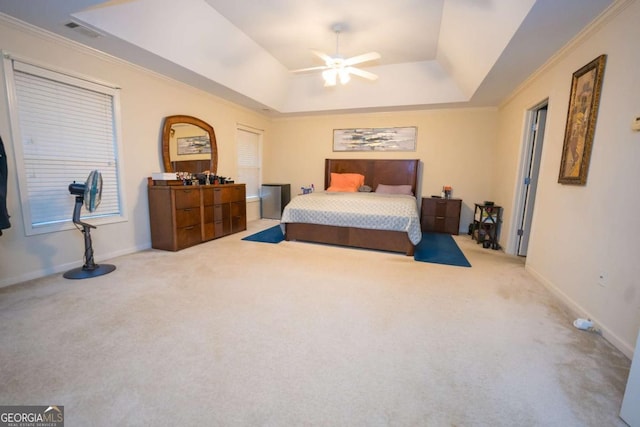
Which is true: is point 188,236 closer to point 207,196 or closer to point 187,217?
point 187,217

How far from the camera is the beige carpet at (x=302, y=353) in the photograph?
50.8 inches

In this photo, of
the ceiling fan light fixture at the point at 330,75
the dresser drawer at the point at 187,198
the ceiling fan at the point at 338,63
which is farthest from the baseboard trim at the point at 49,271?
the ceiling fan light fixture at the point at 330,75

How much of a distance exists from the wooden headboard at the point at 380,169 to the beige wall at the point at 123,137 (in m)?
2.64

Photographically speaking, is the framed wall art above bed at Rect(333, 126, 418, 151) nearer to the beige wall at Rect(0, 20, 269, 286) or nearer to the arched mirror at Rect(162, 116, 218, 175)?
the beige wall at Rect(0, 20, 269, 286)

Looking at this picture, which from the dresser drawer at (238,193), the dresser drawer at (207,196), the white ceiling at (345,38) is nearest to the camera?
the white ceiling at (345,38)

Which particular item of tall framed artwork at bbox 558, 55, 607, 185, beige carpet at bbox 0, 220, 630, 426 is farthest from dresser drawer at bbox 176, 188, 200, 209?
tall framed artwork at bbox 558, 55, 607, 185

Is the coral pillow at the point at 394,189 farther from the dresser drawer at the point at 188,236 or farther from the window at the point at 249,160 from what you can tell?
the dresser drawer at the point at 188,236

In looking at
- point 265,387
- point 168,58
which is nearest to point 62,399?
point 265,387

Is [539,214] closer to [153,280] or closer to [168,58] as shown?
[153,280]

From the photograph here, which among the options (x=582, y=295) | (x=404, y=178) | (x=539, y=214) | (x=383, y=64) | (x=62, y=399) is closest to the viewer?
(x=62, y=399)

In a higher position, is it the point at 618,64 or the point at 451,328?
the point at 618,64

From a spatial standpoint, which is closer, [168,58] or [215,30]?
[168,58]

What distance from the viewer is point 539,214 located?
10.2 ft

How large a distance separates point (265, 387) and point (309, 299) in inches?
40.3
